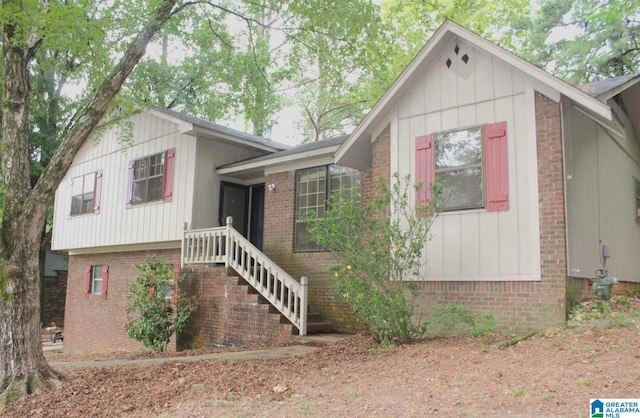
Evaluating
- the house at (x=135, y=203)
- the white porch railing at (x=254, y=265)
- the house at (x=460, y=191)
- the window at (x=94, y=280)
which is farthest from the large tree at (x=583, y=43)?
the window at (x=94, y=280)

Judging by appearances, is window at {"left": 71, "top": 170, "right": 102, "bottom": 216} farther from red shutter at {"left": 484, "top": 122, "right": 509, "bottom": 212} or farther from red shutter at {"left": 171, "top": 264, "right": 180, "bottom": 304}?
red shutter at {"left": 484, "top": 122, "right": 509, "bottom": 212}

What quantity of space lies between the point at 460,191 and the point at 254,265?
4.76m

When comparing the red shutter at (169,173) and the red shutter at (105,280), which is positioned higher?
the red shutter at (169,173)

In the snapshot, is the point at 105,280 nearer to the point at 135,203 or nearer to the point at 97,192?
the point at 97,192

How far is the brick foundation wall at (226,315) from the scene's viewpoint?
10445 millimetres

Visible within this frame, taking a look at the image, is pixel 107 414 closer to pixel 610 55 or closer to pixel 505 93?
pixel 505 93

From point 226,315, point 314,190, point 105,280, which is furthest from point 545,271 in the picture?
A: point 105,280

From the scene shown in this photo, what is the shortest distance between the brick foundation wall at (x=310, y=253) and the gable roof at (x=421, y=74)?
0.38 metres

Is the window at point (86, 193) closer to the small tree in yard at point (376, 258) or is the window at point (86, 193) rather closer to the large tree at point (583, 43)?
the small tree in yard at point (376, 258)

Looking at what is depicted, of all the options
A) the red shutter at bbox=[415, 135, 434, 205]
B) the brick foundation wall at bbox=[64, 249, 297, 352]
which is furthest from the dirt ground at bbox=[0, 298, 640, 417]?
the brick foundation wall at bbox=[64, 249, 297, 352]

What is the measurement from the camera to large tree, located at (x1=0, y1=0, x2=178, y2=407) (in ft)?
22.1

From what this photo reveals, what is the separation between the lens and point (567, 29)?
68.5 feet

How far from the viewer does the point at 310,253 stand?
1187cm

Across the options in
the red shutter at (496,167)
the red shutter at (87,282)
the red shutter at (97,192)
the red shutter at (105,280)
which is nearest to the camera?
the red shutter at (496,167)
